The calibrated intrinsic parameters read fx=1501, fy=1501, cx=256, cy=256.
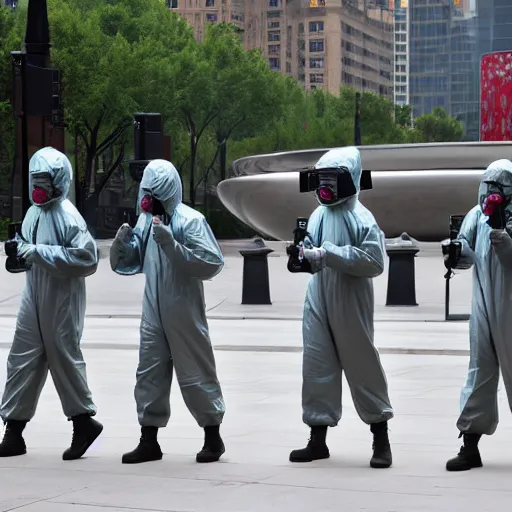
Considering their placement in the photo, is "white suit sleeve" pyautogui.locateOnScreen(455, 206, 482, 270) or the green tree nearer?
"white suit sleeve" pyautogui.locateOnScreen(455, 206, 482, 270)

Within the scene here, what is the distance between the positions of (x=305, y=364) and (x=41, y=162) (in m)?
2.01

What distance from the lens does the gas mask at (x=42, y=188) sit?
907cm

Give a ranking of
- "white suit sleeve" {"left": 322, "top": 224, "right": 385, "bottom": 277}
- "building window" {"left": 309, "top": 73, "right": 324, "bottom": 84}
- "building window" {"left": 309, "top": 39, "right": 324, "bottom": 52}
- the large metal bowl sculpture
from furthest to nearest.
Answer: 1. "building window" {"left": 309, "top": 73, "right": 324, "bottom": 84}
2. "building window" {"left": 309, "top": 39, "right": 324, "bottom": 52}
3. the large metal bowl sculpture
4. "white suit sleeve" {"left": 322, "top": 224, "right": 385, "bottom": 277}

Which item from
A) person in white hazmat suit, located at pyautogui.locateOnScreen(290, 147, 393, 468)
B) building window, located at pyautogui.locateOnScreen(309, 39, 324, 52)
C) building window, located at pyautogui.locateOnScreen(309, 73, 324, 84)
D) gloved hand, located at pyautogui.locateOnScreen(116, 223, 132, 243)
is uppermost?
building window, located at pyautogui.locateOnScreen(309, 39, 324, 52)

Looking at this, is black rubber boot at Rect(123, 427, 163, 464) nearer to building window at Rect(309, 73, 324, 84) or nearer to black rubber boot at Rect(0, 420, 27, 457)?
black rubber boot at Rect(0, 420, 27, 457)

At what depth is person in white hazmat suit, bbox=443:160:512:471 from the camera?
28.1ft

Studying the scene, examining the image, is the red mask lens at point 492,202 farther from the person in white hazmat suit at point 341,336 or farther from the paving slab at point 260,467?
the paving slab at point 260,467

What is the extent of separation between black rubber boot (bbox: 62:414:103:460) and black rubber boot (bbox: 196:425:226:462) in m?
0.69

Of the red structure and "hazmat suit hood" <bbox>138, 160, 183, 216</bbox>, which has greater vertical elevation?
the red structure

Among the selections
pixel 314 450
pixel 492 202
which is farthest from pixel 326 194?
pixel 314 450

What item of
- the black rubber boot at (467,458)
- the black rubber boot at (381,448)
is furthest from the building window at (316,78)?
the black rubber boot at (467,458)

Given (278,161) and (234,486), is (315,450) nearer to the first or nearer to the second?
(234,486)

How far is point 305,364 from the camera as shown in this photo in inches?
349

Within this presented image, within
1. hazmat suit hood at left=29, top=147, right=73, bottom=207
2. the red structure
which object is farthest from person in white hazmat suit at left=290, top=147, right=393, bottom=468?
the red structure
